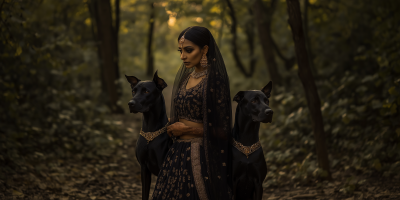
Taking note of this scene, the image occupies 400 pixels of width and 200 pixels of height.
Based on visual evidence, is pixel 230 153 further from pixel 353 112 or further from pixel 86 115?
pixel 86 115

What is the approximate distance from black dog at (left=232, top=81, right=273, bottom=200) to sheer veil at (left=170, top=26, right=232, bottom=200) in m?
0.09

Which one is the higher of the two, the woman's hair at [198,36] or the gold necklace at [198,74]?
the woman's hair at [198,36]

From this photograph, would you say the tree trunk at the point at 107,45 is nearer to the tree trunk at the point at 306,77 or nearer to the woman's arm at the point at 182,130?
the tree trunk at the point at 306,77

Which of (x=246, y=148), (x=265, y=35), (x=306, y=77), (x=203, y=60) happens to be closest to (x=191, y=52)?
(x=203, y=60)

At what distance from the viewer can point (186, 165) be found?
10.8 ft

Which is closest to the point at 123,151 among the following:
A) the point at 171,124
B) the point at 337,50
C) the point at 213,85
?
the point at 171,124

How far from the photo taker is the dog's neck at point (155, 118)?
12.0 ft

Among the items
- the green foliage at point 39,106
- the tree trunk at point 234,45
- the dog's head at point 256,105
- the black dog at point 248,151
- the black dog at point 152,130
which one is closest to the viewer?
the dog's head at point 256,105

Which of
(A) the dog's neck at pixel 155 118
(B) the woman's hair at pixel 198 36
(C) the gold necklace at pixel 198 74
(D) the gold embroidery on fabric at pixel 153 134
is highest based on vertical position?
(B) the woman's hair at pixel 198 36

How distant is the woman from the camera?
3.18 meters

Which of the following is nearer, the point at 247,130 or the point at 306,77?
the point at 247,130

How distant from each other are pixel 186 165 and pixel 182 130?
330 mm

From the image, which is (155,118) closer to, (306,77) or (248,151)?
(248,151)

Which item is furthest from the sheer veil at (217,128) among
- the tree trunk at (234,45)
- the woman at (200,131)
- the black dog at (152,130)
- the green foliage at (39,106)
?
the tree trunk at (234,45)
